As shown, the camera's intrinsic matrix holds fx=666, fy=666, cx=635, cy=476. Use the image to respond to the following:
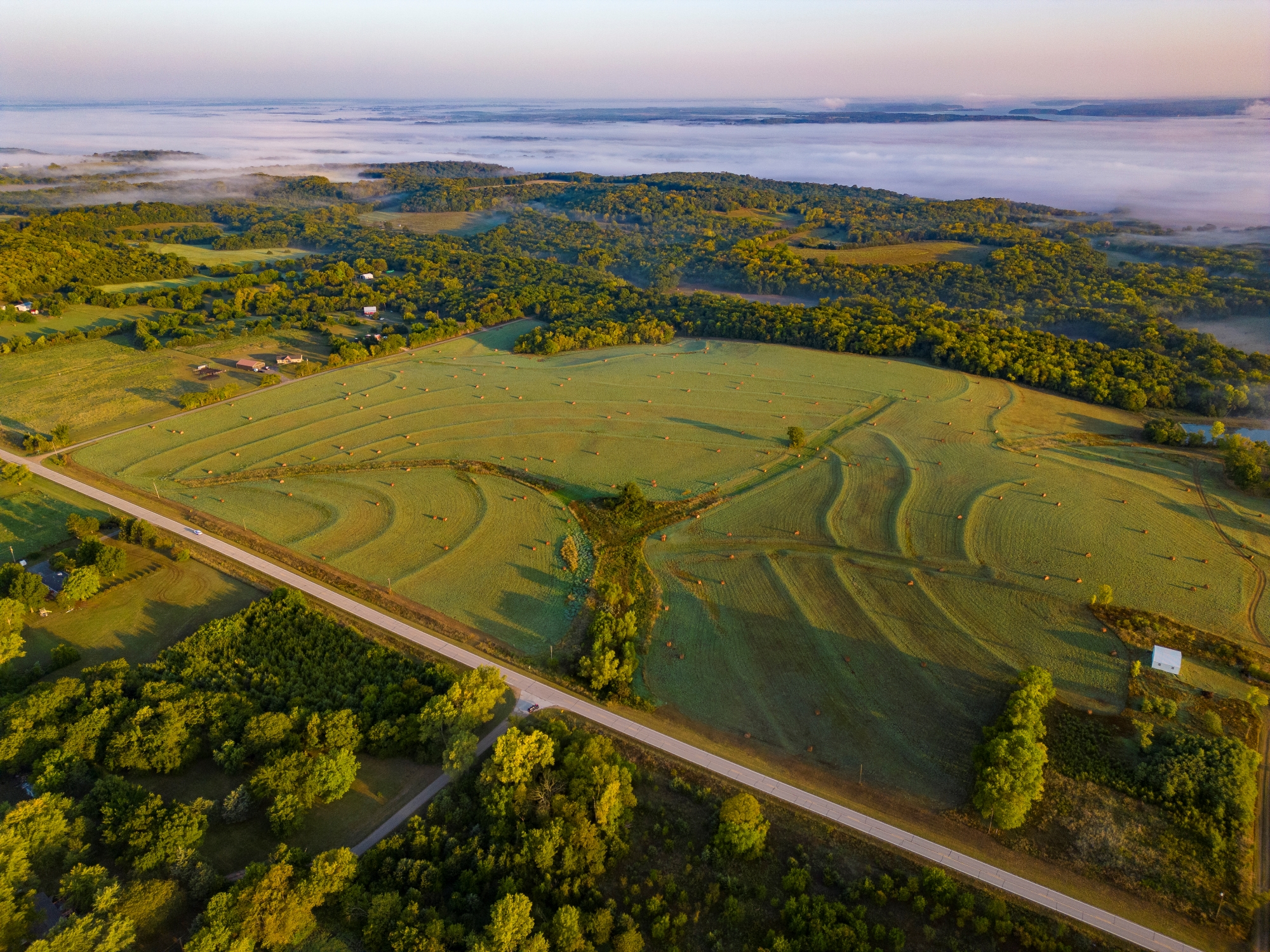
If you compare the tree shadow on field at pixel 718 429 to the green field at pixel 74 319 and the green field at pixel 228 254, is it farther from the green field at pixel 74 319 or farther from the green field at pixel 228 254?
the green field at pixel 228 254

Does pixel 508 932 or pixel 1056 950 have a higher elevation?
pixel 508 932

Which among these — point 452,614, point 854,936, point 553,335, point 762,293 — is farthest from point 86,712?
point 762,293

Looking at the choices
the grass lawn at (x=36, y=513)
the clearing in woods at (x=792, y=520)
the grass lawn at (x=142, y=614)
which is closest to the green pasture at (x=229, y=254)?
the clearing in woods at (x=792, y=520)

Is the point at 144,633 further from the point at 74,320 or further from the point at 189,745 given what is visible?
the point at 74,320

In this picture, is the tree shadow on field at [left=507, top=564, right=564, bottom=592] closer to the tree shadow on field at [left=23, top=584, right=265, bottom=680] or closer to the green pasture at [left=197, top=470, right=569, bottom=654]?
the green pasture at [left=197, top=470, right=569, bottom=654]

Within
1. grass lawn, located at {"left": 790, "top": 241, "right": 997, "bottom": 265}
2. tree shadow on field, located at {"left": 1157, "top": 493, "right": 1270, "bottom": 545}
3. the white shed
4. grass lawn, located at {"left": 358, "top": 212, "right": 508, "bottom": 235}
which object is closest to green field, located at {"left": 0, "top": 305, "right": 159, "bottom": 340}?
grass lawn, located at {"left": 358, "top": 212, "right": 508, "bottom": 235}

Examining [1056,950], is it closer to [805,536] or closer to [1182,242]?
[805,536]
